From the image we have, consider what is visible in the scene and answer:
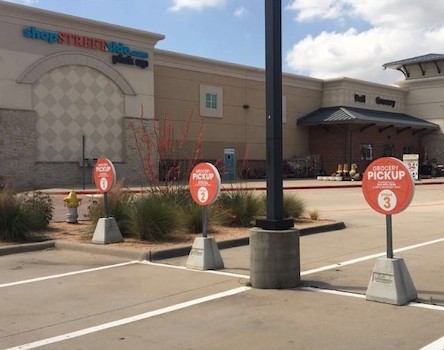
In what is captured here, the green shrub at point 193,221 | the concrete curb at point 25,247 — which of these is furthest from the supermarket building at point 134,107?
the concrete curb at point 25,247

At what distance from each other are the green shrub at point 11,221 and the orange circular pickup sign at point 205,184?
4.05 metres

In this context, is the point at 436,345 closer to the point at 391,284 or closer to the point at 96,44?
the point at 391,284

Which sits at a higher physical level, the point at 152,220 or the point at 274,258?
the point at 152,220

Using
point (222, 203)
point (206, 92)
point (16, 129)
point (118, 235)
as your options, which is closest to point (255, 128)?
point (206, 92)

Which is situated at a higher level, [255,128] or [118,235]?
[255,128]

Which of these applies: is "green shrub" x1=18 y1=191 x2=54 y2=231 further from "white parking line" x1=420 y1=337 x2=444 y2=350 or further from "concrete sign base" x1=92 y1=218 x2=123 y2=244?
"white parking line" x1=420 y1=337 x2=444 y2=350

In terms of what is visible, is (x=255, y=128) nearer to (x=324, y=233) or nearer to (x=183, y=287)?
(x=324, y=233)

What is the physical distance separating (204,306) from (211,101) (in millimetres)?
33067

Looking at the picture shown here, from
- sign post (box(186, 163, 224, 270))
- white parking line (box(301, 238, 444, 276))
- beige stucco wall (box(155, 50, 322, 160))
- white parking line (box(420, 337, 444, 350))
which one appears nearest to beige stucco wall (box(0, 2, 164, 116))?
beige stucco wall (box(155, 50, 322, 160))

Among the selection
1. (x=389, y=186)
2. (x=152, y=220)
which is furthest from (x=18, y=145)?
(x=389, y=186)

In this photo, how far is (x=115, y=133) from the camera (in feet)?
105

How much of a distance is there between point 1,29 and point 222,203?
62.0 ft

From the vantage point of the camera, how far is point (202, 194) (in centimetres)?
849

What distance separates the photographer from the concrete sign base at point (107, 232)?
10.2 m
